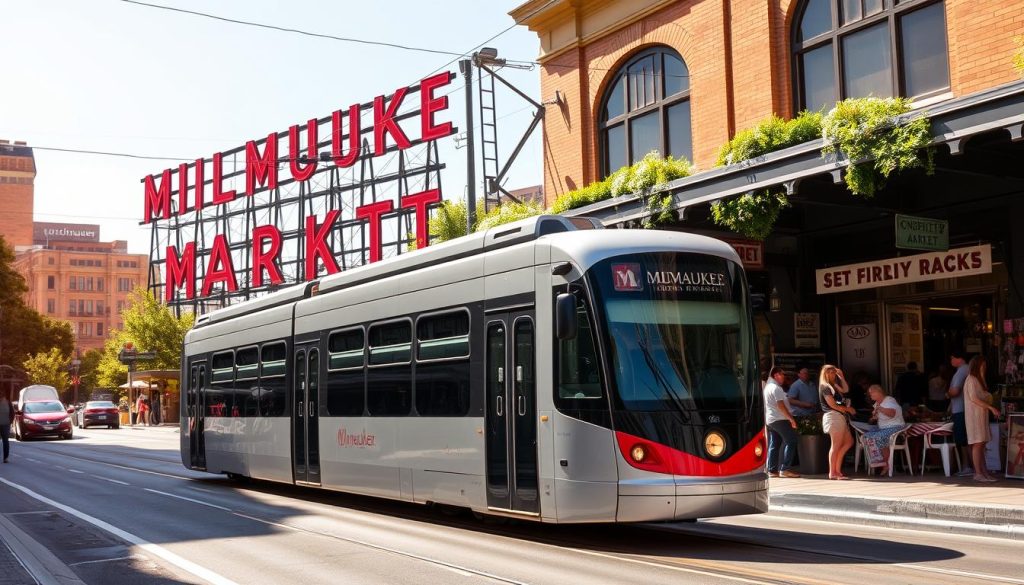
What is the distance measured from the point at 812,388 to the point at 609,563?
10485mm

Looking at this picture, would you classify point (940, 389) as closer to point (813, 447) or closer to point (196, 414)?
point (813, 447)

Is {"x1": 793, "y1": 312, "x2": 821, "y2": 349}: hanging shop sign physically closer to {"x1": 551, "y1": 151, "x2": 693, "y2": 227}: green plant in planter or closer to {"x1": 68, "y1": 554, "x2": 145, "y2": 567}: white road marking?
{"x1": 551, "y1": 151, "x2": 693, "y2": 227}: green plant in planter

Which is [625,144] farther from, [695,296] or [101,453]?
[101,453]

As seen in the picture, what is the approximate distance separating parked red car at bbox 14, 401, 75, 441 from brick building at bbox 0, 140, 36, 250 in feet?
411

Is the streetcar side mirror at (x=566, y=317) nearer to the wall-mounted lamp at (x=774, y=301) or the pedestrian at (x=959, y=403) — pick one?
the pedestrian at (x=959, y=403)

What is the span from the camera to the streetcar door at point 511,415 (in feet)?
34.9

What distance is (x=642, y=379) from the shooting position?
394 inches

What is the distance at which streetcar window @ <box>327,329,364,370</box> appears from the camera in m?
14.4

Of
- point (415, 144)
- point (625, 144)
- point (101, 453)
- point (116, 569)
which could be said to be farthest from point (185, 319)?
point (116, 569)

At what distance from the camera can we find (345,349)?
14750mm

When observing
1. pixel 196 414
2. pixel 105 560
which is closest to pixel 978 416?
pixel 105 560

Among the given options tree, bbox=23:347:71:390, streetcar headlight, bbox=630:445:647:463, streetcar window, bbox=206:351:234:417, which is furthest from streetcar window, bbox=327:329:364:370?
tree, bbox=23:347:71:390

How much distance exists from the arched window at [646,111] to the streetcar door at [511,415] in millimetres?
11314

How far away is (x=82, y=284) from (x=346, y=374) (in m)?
144
